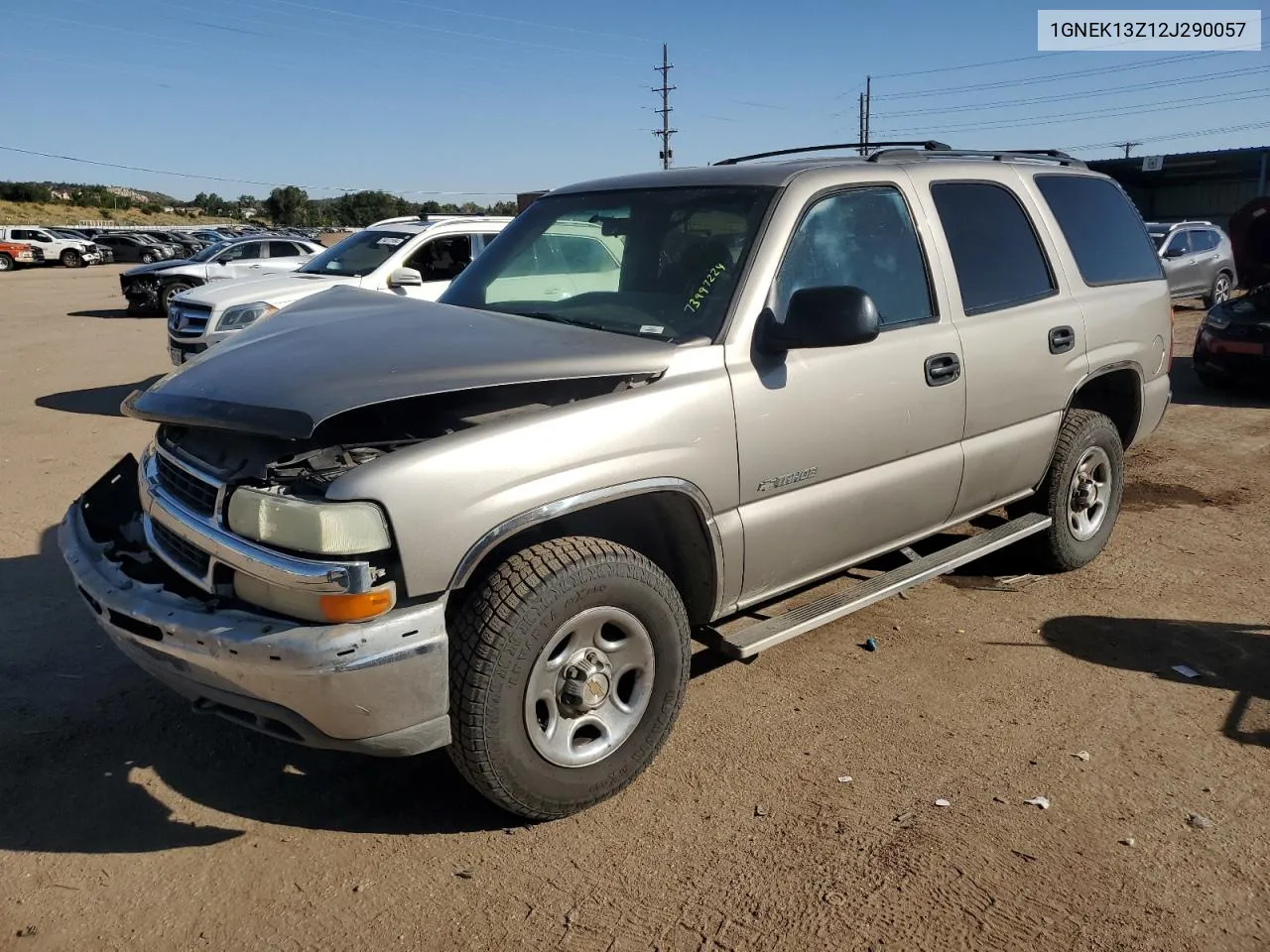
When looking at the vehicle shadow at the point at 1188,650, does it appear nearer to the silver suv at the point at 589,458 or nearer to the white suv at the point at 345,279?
the silver suv at the point at 589,458

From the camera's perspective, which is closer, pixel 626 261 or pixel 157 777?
pixel 157 777

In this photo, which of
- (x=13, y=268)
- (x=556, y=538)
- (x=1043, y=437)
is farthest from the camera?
(x=13, y=268)

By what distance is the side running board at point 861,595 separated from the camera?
3488 mm

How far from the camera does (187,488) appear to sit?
10.3 feet

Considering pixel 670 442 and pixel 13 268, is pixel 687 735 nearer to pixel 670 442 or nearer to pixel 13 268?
pixel 670 442

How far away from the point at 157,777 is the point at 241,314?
7.28m

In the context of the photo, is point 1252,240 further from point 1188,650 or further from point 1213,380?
point 1188,650

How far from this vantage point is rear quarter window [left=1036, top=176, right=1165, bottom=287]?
4.99m

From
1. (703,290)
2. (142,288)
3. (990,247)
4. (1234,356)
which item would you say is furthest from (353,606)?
(142,288)

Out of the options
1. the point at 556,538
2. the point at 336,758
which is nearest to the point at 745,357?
the point at 556,538

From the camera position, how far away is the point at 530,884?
2852 millimetres

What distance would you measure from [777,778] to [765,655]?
3.29 ft

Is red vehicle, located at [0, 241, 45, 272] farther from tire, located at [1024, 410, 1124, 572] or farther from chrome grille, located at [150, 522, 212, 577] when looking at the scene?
tire, located at [1024, 410, 1124, 572]

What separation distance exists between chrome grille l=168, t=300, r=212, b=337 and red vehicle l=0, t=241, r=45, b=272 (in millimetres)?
35364
